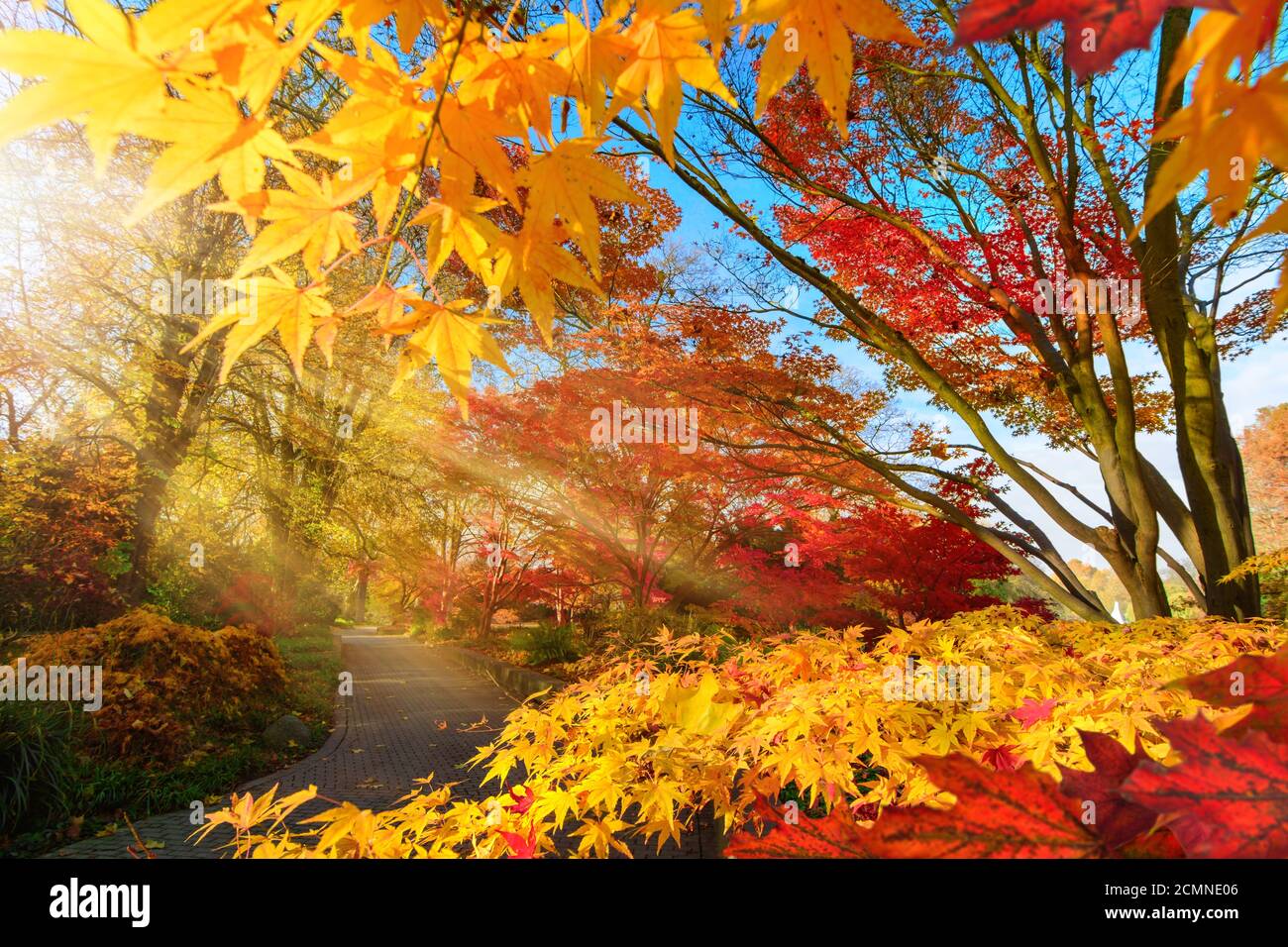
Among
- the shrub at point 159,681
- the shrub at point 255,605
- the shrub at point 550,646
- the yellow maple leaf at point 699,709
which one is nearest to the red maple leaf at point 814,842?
the yellow maple leaf at point 699,709

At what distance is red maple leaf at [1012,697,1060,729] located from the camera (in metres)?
1.37

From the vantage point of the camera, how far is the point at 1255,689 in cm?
45

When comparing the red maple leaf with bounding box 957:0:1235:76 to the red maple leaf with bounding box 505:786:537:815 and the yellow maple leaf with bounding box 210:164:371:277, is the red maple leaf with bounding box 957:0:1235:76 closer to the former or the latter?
the yellow maple leaf with bounding box 210:164:371:277

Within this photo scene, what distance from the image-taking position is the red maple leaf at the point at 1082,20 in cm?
38

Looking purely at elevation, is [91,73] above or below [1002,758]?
above

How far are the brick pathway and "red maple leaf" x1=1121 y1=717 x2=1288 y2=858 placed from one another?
1749 mm

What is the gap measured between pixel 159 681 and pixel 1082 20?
7.53 m

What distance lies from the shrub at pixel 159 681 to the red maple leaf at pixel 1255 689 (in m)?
6.82

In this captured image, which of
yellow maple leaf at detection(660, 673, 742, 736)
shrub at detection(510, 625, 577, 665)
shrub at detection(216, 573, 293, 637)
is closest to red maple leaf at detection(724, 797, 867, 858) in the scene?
yellow maple leaf at detection(660, 673, 742, 736)

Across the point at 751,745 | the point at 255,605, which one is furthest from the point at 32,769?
the point at 255,605

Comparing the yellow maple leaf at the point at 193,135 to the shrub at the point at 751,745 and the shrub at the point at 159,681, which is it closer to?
the shrub at the point at 751,745

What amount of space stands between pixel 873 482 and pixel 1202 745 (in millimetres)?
7085

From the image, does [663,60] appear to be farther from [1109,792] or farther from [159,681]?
[159,681]

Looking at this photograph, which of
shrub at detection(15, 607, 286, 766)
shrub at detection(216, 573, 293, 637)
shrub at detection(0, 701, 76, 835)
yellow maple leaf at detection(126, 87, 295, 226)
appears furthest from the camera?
shrub at detection(216, 573, 293, 637)
